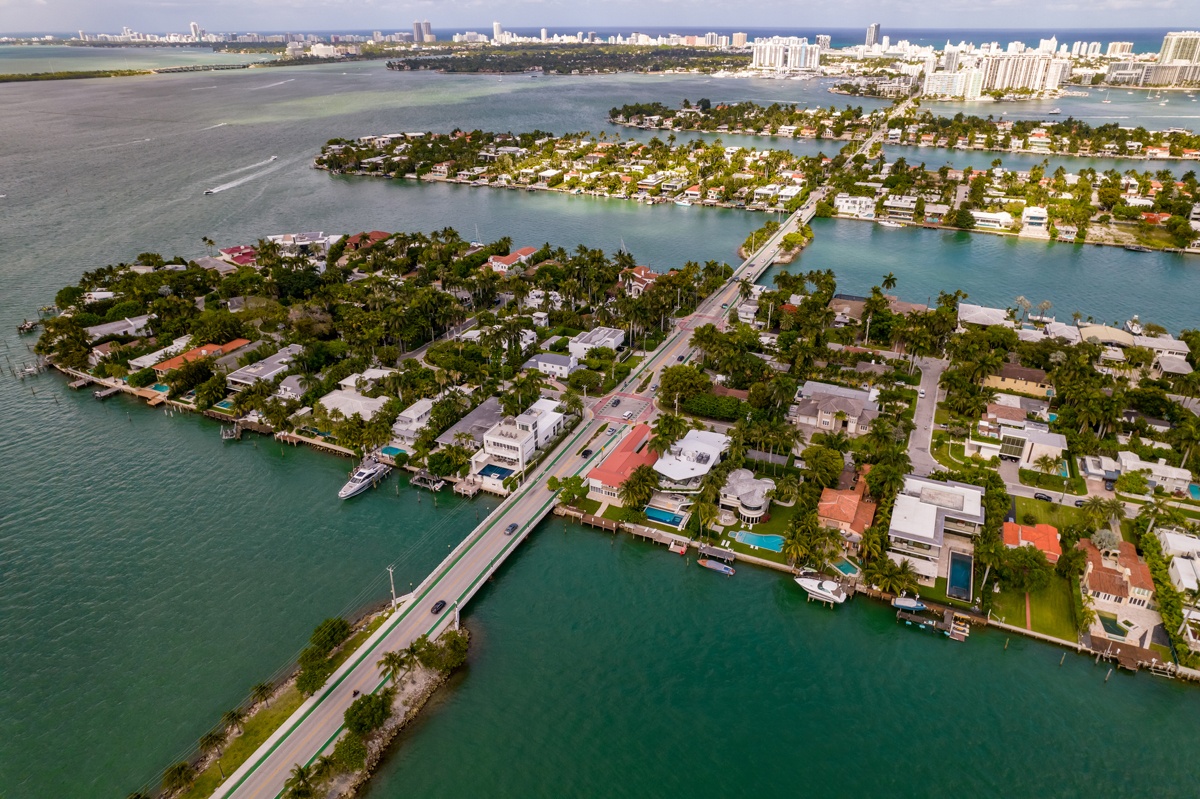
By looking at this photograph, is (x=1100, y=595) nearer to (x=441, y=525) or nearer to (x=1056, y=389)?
(x=1056, y=389)

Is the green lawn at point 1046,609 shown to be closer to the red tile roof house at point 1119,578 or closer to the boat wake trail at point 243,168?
the red tile roof house at point 1119,578

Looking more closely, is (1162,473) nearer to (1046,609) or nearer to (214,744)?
(1046,609)

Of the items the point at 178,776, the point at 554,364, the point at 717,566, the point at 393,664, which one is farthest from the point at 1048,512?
the point at 178,776

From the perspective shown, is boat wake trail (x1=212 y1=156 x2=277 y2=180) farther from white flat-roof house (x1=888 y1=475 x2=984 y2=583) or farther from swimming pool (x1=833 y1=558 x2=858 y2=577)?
white flat-roof house (x1=888 y1=475 x2=984 y2=583)

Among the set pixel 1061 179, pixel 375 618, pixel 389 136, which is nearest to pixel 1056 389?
pixel 375 618

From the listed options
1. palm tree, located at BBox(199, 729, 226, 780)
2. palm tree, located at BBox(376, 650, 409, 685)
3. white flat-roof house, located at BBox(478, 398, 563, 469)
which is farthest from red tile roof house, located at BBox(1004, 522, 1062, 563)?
palm tree, located at BBox(199, 729, 226, 780)

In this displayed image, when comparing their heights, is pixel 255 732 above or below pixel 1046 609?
below
